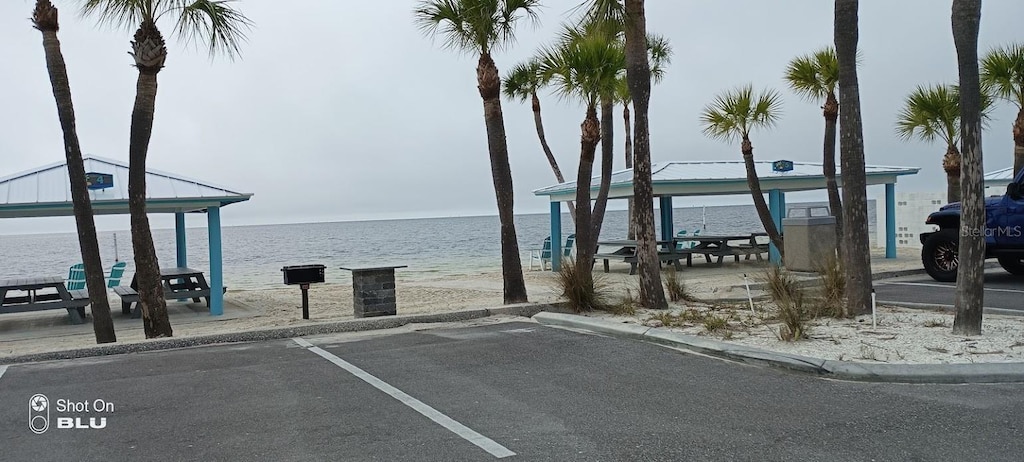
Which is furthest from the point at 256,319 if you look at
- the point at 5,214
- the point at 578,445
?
the point at 578,445

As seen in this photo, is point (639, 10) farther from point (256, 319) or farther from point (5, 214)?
point (5, 214)

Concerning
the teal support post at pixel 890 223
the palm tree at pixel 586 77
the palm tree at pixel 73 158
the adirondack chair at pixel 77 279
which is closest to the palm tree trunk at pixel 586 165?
the palm tree at pixel 586 77

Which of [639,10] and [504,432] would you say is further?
[639,10]

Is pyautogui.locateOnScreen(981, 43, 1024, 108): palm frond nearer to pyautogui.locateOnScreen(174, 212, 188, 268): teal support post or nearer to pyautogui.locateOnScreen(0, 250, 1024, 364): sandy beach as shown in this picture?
pyautogui.locateOnScreen(0, 250, 1024, 364): sandy beach

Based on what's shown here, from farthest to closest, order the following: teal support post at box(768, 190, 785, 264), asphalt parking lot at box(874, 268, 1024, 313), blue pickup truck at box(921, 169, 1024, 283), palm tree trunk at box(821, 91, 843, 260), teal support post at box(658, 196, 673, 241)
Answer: teal support post at box(658, 196, 673, 241), teal support post at box(768, 190, 785, 264), palm tree trunk at box(821, 91, 843, 260), blue pickup truck at box(921, 169, 1024, 283), asphalt parking lot at box(874, 268, 1024, 313)

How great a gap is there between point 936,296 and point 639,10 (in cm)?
628

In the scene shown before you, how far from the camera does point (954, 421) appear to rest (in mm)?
5230

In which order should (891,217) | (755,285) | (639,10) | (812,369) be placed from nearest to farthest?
1. (812,369)
2. (639,10)
3. (755,285)
4. (891,217)

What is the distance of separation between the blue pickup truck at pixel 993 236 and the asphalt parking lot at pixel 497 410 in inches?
300

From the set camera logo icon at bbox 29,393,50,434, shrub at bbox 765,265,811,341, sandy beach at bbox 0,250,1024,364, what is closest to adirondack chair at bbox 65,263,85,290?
sandy beach at bbox 0,250,1024,364

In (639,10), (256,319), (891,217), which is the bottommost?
(256,319)

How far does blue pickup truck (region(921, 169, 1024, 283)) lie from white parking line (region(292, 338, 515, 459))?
31.3ft

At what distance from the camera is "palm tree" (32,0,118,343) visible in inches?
405

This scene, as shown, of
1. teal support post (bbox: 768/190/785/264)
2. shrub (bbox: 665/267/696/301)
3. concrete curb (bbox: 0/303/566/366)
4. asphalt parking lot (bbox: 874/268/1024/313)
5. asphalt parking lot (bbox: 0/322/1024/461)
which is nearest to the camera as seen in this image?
asphalt parking lot (bbox: 0/322/1024/461)
